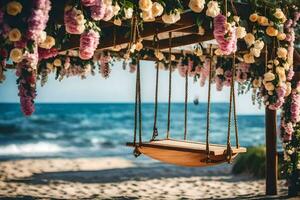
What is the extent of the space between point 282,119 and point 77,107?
34.7m

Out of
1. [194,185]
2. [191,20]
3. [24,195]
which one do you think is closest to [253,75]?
[191,20]

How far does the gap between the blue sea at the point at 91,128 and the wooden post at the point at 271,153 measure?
12.8 meters

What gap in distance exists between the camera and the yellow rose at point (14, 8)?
99.7 inches

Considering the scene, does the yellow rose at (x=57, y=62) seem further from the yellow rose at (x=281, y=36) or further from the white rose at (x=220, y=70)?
the yellow rose at (x=281, y=36)

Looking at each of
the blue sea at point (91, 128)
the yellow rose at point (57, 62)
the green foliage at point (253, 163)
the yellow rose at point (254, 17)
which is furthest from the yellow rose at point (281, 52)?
the blue sea at point (91, 128)

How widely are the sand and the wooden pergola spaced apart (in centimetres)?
67

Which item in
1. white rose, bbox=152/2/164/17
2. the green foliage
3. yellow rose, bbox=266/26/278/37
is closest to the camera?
white rose, bbox=152/2/164/17

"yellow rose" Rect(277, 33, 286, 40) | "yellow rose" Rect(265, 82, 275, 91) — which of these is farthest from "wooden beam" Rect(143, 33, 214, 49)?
"yellow rose" Rect(265, 82, 275, 91)

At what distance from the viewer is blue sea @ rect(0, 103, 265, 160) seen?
22.1 metres

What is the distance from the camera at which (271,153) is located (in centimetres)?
614

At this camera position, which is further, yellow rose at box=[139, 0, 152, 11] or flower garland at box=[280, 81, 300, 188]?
flower garland at box=[280, 81, 300, 188]

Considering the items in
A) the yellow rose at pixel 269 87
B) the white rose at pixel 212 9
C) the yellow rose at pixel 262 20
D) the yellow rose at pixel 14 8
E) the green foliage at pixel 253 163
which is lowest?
the green foliage at pixel 253 163

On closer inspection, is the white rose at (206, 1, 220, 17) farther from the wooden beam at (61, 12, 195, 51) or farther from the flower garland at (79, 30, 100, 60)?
the flower garland at (79, 30, 100, 60)

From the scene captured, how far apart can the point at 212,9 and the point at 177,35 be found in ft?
5.15
